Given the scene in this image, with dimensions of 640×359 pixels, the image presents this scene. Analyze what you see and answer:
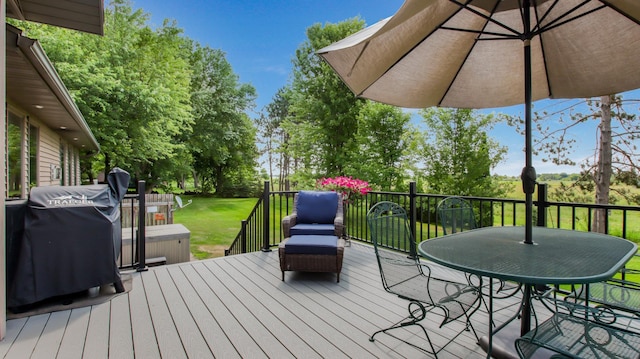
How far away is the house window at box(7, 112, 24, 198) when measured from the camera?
5.10 m

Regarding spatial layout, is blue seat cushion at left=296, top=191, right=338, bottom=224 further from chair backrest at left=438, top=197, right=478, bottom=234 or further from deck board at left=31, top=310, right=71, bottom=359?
deck board at left=31, top=310, right=71, bottom=359

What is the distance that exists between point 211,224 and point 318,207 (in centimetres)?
989

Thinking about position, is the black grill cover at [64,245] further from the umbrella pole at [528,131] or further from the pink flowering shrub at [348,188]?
the umbrella pole at [528,131]

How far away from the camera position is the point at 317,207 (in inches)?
186

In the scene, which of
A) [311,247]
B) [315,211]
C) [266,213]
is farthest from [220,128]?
[311,247]

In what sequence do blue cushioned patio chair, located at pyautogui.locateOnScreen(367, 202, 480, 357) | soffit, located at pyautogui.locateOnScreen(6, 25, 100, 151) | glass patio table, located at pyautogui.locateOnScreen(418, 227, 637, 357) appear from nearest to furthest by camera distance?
glass patio table, located at pyautogui.locateOnScreen(418, 227, 637, 357), blue cushioned patio chair, located at pyautogui.locateOnScreen(367, 202, 480, 357), soffit, located at pyautogui.locateOnScreen(6, 25, 100, 151)

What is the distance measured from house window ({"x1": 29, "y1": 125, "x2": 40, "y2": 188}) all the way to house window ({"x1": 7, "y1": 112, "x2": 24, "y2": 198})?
819 mm

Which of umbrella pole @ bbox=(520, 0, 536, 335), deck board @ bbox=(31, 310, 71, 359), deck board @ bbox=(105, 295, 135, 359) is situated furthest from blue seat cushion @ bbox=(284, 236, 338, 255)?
deck board @ bbox=(31, 310, 71, 359)

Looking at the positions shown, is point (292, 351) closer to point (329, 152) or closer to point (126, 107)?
point (126, 107)

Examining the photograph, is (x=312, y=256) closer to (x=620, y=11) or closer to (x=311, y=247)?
(x=311, y=247)

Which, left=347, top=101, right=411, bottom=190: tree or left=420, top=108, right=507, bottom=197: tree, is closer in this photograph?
left=420, top=108, right=507, bottom=197: tree

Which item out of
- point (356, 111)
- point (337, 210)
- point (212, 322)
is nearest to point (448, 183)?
point (356, 111)

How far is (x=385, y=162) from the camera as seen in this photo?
13969 mm

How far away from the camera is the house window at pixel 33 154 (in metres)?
6.36
